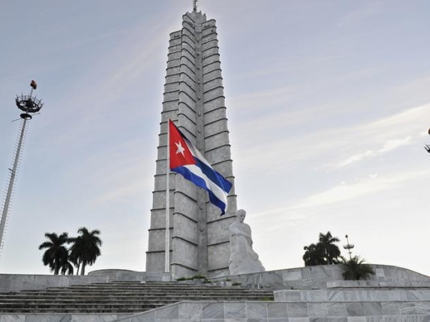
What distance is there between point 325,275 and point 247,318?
23.3 feet

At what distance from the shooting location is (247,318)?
8227 mm

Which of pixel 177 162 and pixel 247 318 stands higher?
pixel 177 162

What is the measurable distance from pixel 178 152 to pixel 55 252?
36217mm

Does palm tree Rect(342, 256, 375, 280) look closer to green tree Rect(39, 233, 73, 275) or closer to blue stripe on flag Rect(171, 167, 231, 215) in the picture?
blue stripe on flag Rect(171, 167, 231, 215)

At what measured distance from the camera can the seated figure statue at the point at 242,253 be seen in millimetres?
17281

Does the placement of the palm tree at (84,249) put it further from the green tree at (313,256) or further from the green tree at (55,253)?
the green tree at (313,256)

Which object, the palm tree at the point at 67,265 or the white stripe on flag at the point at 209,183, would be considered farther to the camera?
the palm tree at the point at 67,265

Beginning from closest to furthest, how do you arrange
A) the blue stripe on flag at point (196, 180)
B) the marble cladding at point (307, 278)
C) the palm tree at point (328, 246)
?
the marble cladding at point (307, 278), the blue stripe on flag at point (196, 180), the palm tree at point (328, 246)

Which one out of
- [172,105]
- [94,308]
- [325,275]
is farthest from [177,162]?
[172,105]

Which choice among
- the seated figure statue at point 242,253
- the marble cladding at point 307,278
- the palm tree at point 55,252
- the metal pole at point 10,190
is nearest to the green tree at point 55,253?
the palm tree at point 55,252

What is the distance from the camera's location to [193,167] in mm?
19297

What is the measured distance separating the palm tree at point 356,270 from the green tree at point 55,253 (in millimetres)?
42015

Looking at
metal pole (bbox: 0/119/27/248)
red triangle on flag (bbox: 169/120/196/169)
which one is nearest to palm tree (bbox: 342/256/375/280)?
red triangle on flag (bbox: 169/120/196/169)

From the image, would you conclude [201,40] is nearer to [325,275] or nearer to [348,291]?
[325,275]
